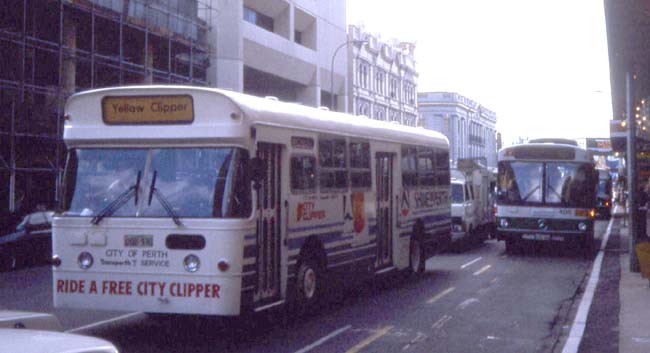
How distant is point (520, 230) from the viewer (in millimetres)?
25969

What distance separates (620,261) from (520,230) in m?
2.77

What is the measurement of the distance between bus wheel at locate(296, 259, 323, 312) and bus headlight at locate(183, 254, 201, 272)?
235 cm

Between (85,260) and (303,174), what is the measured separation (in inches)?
130

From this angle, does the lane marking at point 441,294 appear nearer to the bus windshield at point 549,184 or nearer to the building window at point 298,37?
the bus windshield at point 549,184

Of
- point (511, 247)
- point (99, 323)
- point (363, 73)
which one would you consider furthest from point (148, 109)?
point (363, 73)

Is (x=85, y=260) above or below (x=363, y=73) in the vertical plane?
below

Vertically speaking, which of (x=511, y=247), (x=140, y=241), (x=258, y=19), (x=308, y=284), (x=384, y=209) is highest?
(x=258, y=19)

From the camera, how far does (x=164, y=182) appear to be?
11492mm

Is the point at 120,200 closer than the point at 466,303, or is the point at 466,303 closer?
the point at 120,200

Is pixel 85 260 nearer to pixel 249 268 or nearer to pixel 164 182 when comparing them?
pixel 164 182

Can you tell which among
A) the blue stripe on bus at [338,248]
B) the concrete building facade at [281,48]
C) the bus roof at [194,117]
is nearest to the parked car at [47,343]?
the bus roof at [194,117]

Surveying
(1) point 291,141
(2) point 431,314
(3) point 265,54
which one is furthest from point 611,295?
(3) point 265,54

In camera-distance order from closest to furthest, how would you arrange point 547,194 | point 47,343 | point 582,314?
point 47,343
point 582,314
point 547,194

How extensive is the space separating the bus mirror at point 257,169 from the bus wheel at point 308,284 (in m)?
2.19
